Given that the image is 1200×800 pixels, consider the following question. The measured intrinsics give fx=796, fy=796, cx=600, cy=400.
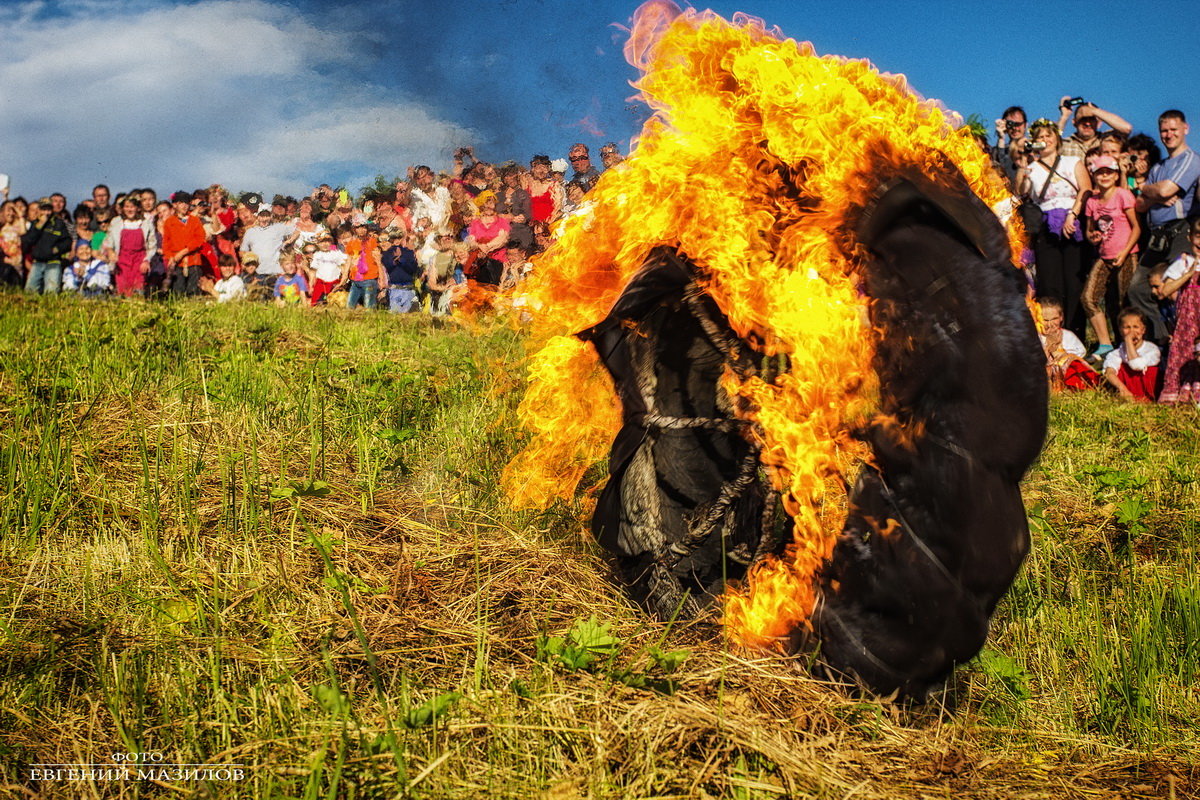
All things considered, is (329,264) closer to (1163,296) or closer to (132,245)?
(132,245)

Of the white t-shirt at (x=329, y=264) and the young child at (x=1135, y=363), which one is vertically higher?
the white t-shirt at (x=329, y=264)

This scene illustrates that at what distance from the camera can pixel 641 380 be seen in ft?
11.5

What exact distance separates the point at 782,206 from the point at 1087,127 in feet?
31.0

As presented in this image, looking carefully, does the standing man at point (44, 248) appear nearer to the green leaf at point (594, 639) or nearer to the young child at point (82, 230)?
the young child at point (82, 230)

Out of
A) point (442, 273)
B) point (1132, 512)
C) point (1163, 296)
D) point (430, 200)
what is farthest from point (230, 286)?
point (1132, 512)

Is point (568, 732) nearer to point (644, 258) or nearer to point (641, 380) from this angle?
point (641, 380)

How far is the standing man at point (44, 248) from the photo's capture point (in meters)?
15.2

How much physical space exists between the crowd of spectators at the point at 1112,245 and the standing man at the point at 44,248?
16.1 metres

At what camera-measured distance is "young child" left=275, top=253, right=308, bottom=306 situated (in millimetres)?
15445

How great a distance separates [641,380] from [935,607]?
1.47 m

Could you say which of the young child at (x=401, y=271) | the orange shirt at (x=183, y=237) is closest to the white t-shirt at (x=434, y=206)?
the young child at (x=401, y=271)

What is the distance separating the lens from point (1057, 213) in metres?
10.2

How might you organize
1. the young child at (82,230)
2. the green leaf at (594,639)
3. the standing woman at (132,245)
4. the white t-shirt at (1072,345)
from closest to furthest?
the green leaf at (594,639) < the white t-shirt at (1072,345) < the standing woman at (132,245) < the young child at (82,230)

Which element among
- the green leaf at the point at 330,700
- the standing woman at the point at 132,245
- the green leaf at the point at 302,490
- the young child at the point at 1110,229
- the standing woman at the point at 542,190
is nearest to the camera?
the green leaf at the point at 330,700
